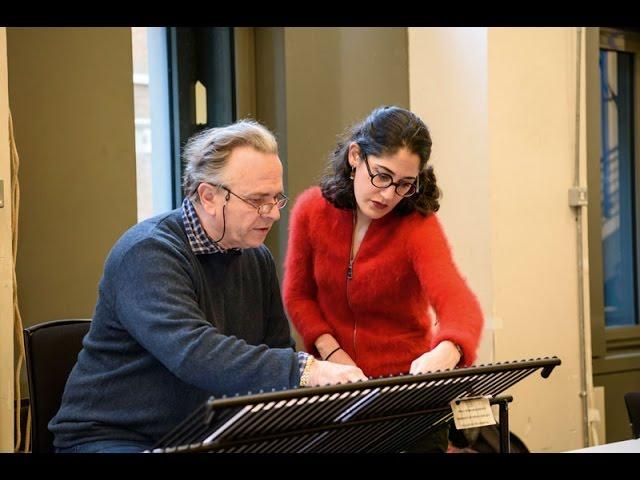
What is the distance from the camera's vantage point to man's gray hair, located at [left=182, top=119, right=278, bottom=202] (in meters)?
1.67

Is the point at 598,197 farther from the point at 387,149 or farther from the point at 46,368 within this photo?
the point at 46,368

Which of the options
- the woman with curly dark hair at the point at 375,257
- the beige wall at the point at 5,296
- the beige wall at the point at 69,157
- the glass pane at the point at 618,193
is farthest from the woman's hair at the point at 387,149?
the glass pane at the point at 618,193

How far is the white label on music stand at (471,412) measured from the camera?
1.40m

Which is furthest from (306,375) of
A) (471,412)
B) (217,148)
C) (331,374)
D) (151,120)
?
(151,120)

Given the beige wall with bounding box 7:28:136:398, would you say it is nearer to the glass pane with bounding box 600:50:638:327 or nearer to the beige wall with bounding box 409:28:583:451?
the beige wall with bounding box 409:28:583:451

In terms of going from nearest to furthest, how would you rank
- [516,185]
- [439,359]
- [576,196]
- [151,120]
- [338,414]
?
[338,414], [439,359], [151,120], [516,185], [576,196]

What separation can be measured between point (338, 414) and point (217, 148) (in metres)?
0.64

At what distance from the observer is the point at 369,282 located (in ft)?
6.24

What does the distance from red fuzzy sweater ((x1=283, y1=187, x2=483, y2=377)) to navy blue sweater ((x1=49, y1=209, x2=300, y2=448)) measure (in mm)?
261

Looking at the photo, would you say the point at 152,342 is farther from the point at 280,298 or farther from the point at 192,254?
the point at 280,298

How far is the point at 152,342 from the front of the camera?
1.47m

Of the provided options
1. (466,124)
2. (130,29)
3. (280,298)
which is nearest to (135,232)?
(280,298)

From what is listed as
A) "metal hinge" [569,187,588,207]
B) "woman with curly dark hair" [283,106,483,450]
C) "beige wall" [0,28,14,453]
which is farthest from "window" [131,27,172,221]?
"metal hinge" [569,187,588,207]

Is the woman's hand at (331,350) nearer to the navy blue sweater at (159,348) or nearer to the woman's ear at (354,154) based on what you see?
the navy blue sweater at (159,348)
